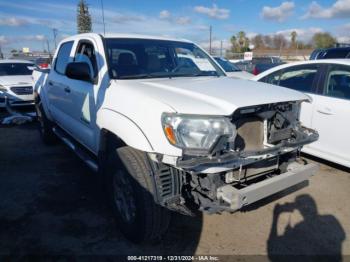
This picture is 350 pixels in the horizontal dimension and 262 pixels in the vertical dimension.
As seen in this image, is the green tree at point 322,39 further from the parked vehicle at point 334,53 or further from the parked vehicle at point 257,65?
the parked vehicle at point 334,53

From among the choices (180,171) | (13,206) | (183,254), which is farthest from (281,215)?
(13,206)

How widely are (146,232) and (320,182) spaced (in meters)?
2.83

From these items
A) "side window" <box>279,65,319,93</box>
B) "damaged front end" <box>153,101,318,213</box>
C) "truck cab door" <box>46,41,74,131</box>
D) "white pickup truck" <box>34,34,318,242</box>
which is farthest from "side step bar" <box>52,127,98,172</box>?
"side window" <box>279,65,319,93</box>

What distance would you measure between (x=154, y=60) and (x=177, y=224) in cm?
195

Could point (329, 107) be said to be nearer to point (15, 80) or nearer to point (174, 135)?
point (174, 135)

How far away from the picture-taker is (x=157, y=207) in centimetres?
271

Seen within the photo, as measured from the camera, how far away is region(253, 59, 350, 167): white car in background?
4.35 m

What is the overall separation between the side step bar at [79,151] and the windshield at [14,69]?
6296 millimetres

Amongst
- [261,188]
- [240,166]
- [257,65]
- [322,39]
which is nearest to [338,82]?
[261,188]

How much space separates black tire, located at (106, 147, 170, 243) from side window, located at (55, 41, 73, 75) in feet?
7.55

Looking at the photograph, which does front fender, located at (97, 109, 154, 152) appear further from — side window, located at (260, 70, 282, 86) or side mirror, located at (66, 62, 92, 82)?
side window, located at (260, 70, 282, 86)

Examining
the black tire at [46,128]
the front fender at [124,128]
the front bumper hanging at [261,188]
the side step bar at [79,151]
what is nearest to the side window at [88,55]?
the front fender at [124,128]

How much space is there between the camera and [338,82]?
4.71 m

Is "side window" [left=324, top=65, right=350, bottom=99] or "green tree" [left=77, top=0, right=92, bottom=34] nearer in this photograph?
Answer: "side window" [left=324, top=65, right=350, bottom=99]
